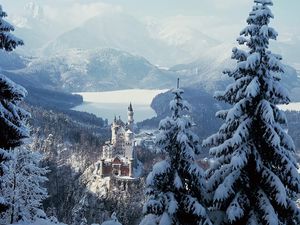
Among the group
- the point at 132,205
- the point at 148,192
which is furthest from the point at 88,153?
the point at 148,192

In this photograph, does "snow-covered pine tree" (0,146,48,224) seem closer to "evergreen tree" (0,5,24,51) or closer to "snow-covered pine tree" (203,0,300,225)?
"evergreen tree" (0,5,24,51)

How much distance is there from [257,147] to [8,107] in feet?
37.3

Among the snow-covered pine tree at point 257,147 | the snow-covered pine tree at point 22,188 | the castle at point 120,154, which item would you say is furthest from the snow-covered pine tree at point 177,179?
the castle at point 120,154

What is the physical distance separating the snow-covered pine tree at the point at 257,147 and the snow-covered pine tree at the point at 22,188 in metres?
24.6

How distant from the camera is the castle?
135 meters

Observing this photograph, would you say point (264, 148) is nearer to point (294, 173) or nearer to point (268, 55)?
point (294, 173)

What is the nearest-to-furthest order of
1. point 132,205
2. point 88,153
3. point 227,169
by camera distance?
point 227,169, point 132,205, point 88,153

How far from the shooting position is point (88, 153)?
169m

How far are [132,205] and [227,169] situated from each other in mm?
97571

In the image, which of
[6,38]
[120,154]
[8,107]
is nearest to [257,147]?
[8,107]

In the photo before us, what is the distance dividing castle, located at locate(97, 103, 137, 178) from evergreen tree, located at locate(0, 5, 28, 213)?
112278mm

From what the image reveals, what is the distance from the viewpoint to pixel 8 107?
73.1ft

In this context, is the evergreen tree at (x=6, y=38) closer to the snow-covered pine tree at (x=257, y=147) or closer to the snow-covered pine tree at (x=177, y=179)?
the snow-covered pine tree at (x=177, y=179)

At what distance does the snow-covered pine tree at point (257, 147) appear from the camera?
71.7ft
